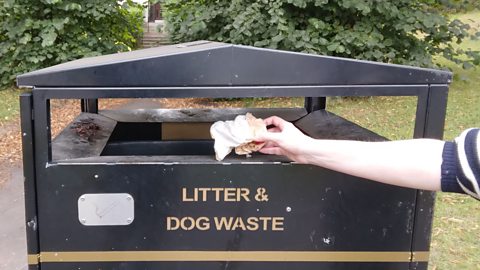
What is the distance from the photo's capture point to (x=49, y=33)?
27.4 ft

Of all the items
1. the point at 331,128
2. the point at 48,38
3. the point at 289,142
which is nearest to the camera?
the point at 289,142

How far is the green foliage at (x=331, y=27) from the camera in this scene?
7406 millimetres

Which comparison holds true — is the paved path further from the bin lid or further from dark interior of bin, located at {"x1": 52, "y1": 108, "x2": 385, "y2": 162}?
the bin lid

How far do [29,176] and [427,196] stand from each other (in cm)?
112

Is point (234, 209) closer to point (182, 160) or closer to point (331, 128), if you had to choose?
point (182, 160)

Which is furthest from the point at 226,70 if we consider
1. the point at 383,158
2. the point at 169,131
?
the point at 169,131

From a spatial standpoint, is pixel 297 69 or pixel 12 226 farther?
pixel 12 226

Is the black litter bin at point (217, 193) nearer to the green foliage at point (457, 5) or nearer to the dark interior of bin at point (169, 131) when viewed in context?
the dark interior of bin at point (169, 131)

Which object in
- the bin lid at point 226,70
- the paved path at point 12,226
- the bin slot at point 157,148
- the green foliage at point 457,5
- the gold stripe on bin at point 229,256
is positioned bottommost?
the paved path at point 12,226

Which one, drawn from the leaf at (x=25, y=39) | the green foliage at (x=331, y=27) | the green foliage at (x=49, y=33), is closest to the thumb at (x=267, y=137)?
the green foliage at (x=331, y=27)

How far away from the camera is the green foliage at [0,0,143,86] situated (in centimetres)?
840

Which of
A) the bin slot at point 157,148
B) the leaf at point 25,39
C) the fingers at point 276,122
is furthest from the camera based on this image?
the leaf at point 25,39

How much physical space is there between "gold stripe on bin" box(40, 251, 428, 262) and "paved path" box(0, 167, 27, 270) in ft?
6.28

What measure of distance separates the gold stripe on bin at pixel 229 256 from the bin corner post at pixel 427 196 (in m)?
0.04
